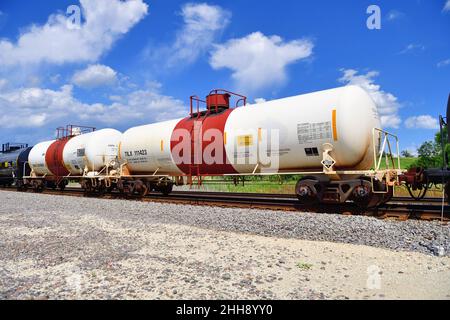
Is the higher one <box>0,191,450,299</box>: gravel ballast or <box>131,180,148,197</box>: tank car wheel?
<box>131,180,148,197</box>: tank car wheel

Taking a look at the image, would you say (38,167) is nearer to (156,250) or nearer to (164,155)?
(164,155)

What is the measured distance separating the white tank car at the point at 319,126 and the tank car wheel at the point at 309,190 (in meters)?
0.63

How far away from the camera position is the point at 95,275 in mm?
4758

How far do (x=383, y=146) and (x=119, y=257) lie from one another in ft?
28.2

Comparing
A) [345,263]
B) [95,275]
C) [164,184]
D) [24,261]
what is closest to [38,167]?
[164,184]

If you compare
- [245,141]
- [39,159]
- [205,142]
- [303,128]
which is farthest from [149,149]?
[39,159]

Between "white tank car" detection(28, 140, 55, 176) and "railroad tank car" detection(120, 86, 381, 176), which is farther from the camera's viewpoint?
"white tank car" detection(28, 140, 55, 176)

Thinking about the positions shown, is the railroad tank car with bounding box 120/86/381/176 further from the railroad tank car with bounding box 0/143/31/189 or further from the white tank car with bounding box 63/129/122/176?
the railroad tank car with bounding box 0/143/31/189

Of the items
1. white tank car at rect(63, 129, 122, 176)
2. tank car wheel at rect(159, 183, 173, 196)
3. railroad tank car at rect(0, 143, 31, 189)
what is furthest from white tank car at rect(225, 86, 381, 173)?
railroad tank car at rect(0, 143, 31, 189)

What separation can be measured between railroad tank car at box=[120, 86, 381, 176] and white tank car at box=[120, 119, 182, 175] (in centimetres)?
96

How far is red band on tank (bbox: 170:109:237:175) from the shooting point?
42.0ft

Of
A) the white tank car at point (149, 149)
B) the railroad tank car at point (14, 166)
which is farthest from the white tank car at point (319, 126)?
the railroad tank car at point (14, 166)

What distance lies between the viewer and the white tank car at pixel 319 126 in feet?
32.7

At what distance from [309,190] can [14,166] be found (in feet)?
88.0
